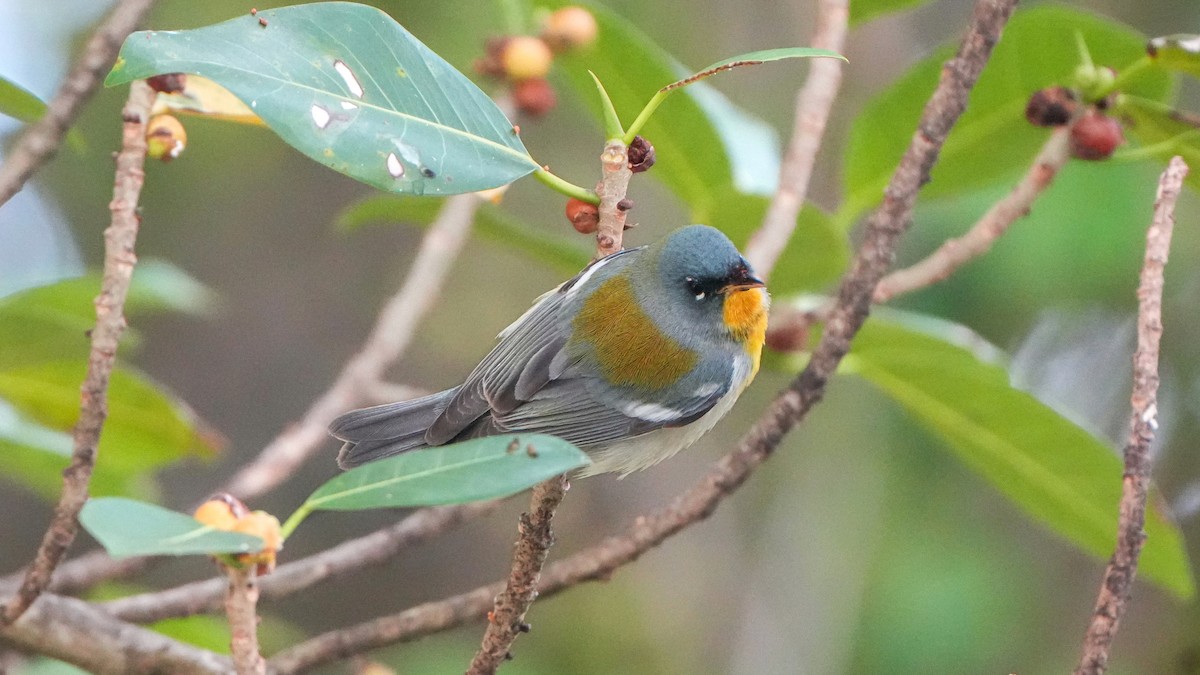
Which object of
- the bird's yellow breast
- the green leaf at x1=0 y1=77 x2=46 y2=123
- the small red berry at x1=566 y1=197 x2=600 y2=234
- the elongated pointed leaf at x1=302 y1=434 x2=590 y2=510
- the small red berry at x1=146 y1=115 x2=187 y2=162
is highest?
the green leaf at x1=0 y1=77 x2=46 y2=123

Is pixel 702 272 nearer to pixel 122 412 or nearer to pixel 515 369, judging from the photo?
pixel 515 369

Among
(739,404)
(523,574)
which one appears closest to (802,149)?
(523,574)

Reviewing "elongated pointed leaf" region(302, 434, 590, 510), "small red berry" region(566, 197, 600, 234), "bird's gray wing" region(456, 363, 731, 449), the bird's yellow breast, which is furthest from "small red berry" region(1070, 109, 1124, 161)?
"elongated pointed leaf" region(302, 434, 590, 510)

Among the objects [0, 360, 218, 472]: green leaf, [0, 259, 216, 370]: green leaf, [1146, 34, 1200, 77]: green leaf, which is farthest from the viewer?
[0, 360, 218, 472]: green leaf

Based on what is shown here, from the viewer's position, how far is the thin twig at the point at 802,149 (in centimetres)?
188

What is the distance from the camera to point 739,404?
171 inches

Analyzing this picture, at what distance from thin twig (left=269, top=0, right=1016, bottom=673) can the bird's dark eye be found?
26 cm

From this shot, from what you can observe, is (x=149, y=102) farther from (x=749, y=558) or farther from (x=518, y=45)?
(x=749, y=558)

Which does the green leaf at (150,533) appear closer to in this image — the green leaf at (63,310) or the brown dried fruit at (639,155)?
the brown dried fruit at (639,155)

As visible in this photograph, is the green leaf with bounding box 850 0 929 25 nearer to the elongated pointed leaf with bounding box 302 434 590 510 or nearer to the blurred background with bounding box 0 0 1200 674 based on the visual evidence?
the blurred background with bounding box 0 0 1200 674

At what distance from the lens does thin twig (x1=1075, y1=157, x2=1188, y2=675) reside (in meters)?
1.15

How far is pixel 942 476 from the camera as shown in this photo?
3537mm

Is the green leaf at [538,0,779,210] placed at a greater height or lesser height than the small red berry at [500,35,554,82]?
lesser

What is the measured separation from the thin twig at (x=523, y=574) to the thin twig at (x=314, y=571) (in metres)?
0.61
